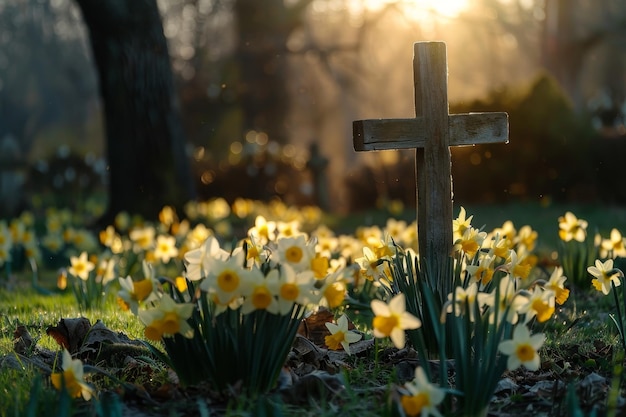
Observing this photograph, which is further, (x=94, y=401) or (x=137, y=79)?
(x=137, y=79)

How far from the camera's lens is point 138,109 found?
374 inches

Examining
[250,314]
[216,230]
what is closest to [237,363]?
[250,314]

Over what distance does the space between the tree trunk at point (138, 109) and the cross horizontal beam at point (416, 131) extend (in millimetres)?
Result: 6155

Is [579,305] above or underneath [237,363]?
underneath

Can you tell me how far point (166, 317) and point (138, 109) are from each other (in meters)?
7.22

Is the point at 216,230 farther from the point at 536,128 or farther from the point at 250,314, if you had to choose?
the point at 250,314

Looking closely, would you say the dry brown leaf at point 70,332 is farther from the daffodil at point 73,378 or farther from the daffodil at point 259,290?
the daffodil at point 259,290

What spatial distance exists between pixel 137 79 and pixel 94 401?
23.7 ft

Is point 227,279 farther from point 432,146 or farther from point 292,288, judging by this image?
point 432,146

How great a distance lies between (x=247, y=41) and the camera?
18.3m

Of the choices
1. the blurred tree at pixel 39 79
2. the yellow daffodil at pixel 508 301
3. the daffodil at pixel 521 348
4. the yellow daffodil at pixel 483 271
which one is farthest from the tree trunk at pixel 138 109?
the blurred tree at pixel 39 79

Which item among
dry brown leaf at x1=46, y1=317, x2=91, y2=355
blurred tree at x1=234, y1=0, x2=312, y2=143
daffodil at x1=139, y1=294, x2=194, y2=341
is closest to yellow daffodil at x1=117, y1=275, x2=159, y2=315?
daffodil at x1=139, y1=294, x2=194, y2=341

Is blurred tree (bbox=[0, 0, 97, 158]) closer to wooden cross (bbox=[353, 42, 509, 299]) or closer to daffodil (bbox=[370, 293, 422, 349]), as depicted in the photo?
wooden cross (bbox=[353, 42, 509, 299])

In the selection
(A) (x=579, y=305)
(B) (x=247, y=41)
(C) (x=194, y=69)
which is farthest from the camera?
(C) (x=194, y=69)
